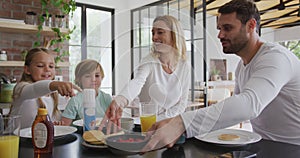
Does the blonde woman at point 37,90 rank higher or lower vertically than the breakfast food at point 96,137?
higher

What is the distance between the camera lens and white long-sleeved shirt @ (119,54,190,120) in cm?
98

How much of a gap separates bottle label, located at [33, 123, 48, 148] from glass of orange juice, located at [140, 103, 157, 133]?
30 centimetres

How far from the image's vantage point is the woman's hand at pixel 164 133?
2.43 feet

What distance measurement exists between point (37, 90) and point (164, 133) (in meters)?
0.78

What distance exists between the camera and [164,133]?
75cm

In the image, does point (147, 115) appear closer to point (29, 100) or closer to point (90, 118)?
point (90, 118)

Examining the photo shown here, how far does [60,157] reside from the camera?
786 millimetres

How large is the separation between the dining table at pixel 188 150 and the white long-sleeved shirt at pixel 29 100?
36 cm

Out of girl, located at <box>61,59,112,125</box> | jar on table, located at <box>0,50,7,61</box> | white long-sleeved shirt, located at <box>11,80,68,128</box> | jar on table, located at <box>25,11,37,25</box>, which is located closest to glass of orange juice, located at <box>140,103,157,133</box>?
girl, located at <box>61,59,112,125</box>

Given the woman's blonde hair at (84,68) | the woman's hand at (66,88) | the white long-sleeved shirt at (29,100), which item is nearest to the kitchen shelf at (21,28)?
the white long-sleeved shirt at (29,100)

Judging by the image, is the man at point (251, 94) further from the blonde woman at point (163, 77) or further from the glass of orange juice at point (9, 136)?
the glass of orange juice at point (9, 136)

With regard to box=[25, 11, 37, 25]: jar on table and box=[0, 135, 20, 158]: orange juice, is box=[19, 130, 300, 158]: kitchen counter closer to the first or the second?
box=[0, 135, 20, 158]: orange juice

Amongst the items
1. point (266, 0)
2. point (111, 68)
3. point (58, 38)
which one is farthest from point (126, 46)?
point (266, 0)

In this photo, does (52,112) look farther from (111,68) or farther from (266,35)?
(266,35)
